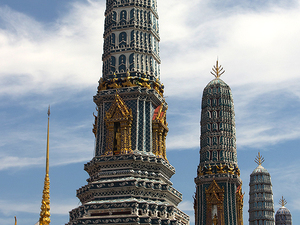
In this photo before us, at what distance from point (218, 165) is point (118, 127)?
28828 mm

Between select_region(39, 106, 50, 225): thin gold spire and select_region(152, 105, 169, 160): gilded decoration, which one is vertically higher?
Answer: select_region(152, 105, 169, 160): gilded decoration

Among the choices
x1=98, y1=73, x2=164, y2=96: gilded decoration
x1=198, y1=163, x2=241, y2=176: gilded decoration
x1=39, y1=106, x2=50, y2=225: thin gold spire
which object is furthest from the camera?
x1=198, y1=163, x2=241, y2=176: gilded decoration

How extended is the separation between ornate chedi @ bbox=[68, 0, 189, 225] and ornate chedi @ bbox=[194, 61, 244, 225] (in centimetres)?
2407

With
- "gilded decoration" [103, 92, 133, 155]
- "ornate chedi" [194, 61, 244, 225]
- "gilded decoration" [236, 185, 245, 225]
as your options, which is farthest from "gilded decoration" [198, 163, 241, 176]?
"gilded decoration" [103, 92, 133, 155]

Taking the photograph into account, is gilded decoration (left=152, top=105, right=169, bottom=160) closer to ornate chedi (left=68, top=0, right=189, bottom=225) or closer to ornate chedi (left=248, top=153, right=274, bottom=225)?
ornate chedi (left=68, top=0, right=189, bottom=225)

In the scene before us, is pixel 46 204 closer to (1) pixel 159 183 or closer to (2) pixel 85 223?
(2) pixel 85 223

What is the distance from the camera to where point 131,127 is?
1553 inches

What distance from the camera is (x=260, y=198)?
86250 millimetres

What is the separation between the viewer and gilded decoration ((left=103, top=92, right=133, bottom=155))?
3897 cm

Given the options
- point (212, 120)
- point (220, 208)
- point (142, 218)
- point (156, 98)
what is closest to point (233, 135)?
point (212, 120)

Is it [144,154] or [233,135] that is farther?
[233,135]

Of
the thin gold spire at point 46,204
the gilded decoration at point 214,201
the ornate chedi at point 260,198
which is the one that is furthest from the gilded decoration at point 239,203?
the thin gold spire at point 46,204

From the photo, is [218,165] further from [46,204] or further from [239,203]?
[46,204]

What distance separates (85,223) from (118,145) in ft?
20.8
